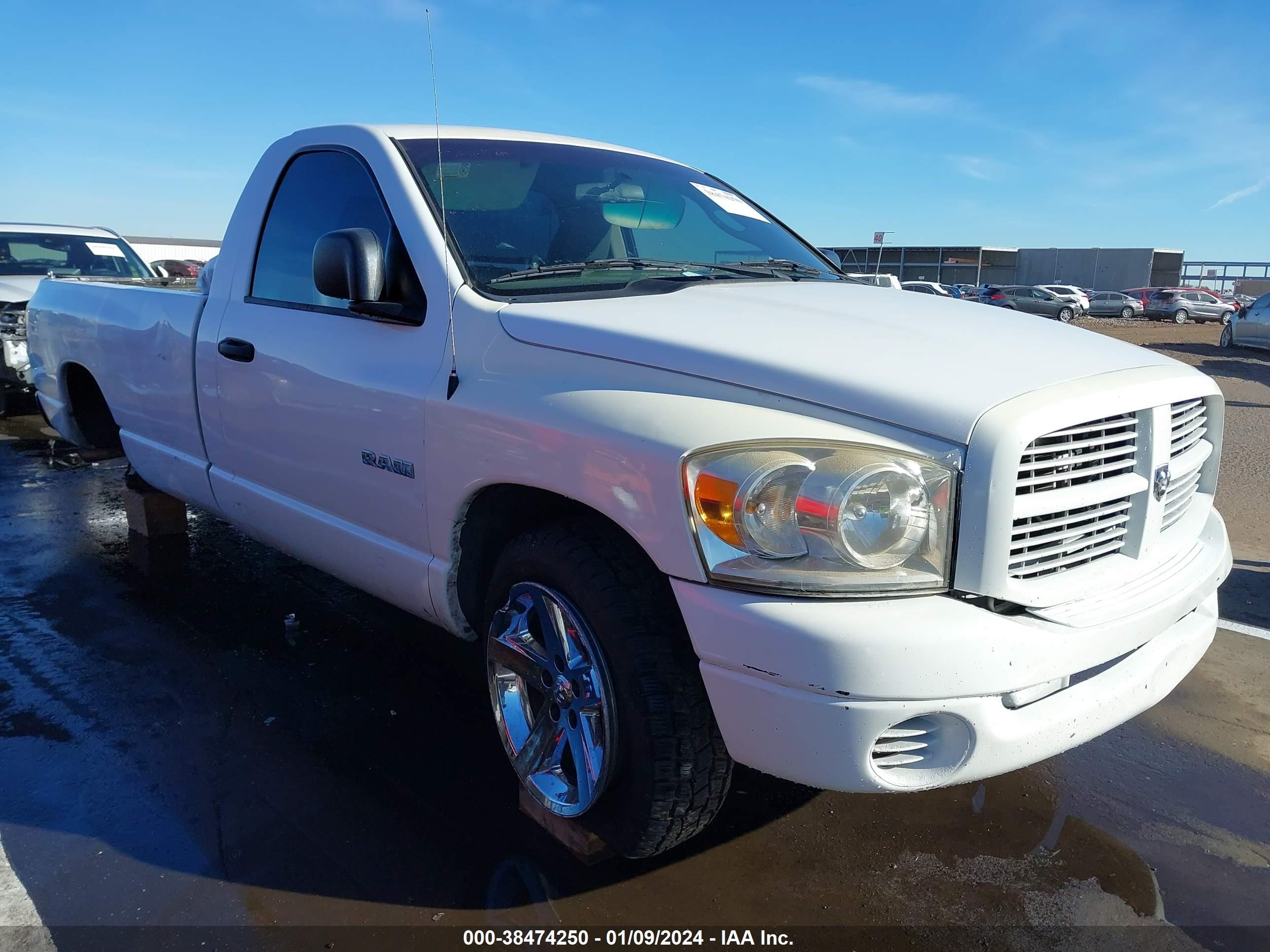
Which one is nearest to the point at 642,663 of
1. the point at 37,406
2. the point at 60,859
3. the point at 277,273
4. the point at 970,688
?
the point at 970,688

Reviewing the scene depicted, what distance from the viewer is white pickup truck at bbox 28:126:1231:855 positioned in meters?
1.89

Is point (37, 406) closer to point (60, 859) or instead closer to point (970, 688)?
point (60, 859)

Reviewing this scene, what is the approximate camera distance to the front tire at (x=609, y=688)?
210 cm

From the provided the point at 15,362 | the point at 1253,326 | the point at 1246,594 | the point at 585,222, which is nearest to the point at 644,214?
the point at 585,222

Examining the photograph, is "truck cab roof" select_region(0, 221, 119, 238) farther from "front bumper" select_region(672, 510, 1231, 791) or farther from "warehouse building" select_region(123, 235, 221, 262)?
"warehouse building" select_region(123, 235, 221, 262)

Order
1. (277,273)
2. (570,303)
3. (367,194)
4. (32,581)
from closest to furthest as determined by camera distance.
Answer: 1. (570,303)
2. (367,194)
3. (277,273)
4. (32,581)

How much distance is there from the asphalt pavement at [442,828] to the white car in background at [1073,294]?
131 feet

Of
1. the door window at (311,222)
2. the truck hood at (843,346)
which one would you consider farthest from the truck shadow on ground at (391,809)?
the door window at (311,222)

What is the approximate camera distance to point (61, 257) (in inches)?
391

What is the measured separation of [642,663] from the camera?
6.81 ft

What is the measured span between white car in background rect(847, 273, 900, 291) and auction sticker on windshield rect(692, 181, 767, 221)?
1.52ft

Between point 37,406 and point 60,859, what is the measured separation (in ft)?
30.5

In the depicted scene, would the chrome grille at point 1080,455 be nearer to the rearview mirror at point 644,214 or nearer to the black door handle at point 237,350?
the rearview mirror at point 644,214

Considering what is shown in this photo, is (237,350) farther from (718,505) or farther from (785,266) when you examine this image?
(718,505)
